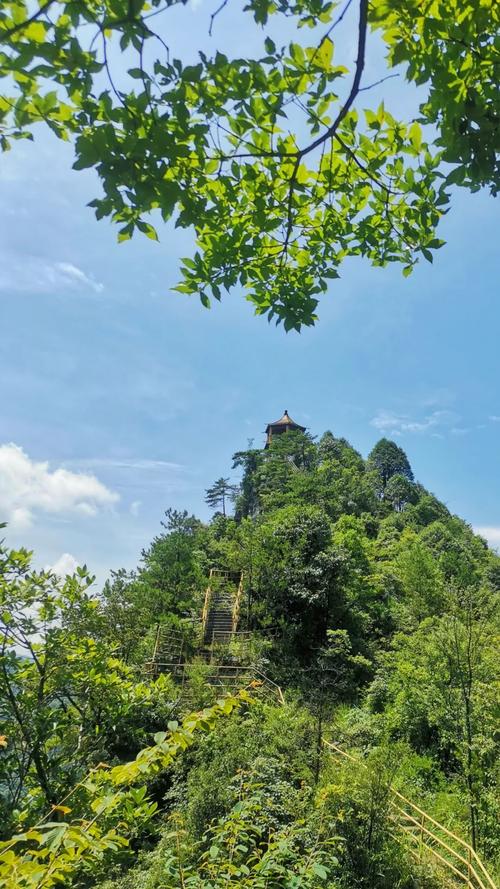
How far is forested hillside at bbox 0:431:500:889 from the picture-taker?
184 centimetres

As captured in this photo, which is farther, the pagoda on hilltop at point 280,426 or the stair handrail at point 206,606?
the pagoda on hilltop at point 280,426

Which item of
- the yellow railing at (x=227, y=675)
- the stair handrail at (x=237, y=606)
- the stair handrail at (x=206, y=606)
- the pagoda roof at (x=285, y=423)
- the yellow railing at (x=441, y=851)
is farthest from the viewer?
the pagoda roof at (x=285, y=423)

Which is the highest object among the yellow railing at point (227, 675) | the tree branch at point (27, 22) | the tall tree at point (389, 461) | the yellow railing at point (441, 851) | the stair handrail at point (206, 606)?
the tall tree at point (389, 461)

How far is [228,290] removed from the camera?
1731mm

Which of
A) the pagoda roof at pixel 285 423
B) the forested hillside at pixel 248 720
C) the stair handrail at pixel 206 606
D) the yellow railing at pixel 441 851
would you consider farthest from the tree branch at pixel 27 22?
the pagoda roof at pixel 285 423

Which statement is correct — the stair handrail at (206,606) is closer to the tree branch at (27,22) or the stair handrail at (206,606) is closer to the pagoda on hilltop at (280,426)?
the tree branch at (27,22)

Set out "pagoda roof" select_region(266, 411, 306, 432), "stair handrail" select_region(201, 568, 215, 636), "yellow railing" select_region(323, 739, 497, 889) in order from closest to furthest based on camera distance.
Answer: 1. "yellow railing" select_region(323, 739, 497, 889)
2. "stair handrail" select_region(201, 568, 215, 636)
3. "pagoda roof" select_region(266, 411, 306, 432)

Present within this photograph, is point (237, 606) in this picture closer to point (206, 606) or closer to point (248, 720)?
point (206, 606)

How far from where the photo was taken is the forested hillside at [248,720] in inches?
72.5

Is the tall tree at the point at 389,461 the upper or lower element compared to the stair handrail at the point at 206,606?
upper

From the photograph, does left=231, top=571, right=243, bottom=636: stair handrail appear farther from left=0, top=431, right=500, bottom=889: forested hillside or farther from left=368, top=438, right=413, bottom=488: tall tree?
left=368, top=438, right=413, bottom=488: tall tree

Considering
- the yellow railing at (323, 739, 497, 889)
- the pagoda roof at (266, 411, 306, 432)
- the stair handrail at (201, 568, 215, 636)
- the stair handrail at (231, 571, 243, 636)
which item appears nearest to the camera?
the yellow railing at (323, 739, 497, 889)

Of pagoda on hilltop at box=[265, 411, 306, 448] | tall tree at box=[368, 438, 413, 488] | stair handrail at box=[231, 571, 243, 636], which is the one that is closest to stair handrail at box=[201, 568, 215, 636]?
stair handrail at box=[231, 571, 243, 636]

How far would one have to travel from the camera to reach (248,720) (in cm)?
573
